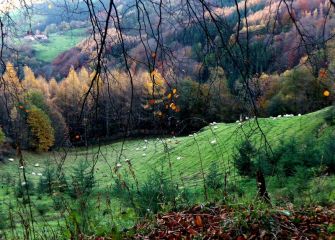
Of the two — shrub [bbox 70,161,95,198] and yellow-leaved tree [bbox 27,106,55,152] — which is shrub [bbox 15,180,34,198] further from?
yellow-leaved tree [bbox 27,106,55,152]

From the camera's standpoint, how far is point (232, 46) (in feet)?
8.21

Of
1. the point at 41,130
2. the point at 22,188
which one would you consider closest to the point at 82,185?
the point at 22,188

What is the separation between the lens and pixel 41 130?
164 feet

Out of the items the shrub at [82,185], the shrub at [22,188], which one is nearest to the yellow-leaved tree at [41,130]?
the shrub at [22,188]

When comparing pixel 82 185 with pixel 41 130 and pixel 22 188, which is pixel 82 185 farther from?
pixel 41 130

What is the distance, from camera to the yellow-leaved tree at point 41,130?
160ft

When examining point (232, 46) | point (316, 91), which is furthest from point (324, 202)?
point (316, 91)

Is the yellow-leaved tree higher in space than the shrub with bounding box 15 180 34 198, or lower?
lower

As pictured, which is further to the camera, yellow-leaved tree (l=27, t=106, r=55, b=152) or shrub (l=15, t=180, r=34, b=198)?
yellow-leaved tree (l=27, t=106, r=55, b=152)

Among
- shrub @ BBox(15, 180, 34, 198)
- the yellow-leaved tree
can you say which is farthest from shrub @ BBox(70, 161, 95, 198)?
the yellow-leaved tree

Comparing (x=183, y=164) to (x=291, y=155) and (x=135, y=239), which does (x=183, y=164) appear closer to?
(x=291, y=155)

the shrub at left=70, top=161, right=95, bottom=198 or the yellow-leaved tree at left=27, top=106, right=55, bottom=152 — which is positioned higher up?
the shrub at left=70, top=161, right=95, bottom=198

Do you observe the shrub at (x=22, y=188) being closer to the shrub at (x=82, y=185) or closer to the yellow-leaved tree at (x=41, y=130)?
the shrub at (x=82, y=185)

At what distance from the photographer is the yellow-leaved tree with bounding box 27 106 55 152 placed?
48750 mm
